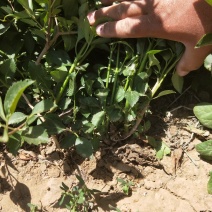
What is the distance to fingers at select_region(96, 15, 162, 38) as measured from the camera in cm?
128

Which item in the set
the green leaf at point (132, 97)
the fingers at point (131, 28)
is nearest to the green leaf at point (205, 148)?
the green leaf at point (132, 97)

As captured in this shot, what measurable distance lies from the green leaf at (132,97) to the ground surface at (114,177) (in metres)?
0.24

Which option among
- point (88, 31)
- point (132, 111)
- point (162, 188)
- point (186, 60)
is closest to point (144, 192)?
point (162, 188)

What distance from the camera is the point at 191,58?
133 cm

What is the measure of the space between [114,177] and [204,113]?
1.37 feet

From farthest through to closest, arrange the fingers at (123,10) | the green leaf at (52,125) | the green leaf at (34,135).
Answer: the fingers at (123,10), the green leaf at (52,125), the green leaf at (34,135)

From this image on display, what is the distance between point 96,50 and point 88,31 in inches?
7.3

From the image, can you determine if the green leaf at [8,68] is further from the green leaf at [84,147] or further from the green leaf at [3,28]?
the green leaf at [84,147]

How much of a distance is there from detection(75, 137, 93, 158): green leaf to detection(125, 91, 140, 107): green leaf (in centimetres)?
19

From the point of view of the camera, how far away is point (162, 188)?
140 cm

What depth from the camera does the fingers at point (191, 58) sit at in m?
1.33

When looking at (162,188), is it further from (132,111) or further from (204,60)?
(204,60)

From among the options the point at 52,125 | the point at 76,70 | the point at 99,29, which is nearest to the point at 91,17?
the point at 99,29

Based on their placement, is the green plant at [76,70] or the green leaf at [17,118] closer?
the green leaf at [17,118]
